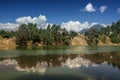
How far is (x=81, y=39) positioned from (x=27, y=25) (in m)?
61.5

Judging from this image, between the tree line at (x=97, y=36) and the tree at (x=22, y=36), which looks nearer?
the tree at (x=22, y=36)

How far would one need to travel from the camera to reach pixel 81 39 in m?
186

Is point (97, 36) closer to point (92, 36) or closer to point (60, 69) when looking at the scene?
point (92, 36)

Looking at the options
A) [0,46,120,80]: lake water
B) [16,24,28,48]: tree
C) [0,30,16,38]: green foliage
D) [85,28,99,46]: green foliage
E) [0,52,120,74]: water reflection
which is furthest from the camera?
[85,28,99,46]: green foliage

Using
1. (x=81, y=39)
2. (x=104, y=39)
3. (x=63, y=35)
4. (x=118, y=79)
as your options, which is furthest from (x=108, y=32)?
(x=118, y=79)

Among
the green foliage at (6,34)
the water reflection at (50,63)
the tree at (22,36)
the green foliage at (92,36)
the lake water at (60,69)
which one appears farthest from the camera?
the green foliage at (92,36)

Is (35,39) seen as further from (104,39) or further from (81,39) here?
(104,39)

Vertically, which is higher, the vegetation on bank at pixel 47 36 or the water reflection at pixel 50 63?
the vegetation on bank at pixel 47 36

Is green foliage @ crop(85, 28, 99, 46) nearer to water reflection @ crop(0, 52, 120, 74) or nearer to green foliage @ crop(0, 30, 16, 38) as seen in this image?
green foliage @ crop(0, 30, 16, 38)

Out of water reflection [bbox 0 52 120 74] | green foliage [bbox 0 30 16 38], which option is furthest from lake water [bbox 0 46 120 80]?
green foliage [bbox 0 30 16 38]

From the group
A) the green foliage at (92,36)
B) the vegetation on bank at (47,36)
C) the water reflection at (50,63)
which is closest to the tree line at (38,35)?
the vegetation on bank at (47,36)

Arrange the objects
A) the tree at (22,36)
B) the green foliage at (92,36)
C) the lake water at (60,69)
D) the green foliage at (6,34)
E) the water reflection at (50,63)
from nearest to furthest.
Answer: the lake water at (60,69)
the water reflection at (50,63)
the tree at (22,36)
the green foliage at (6,34)
the green foliage at (92,36)

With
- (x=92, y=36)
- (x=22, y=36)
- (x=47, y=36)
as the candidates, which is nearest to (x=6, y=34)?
(x=22, y=36)

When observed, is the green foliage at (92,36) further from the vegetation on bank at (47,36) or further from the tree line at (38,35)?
the tree line at (38,35)
